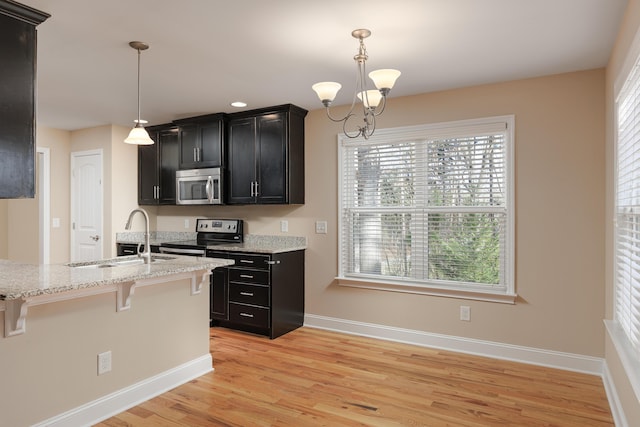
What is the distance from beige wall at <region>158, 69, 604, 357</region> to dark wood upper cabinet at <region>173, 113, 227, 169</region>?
2.02 meters

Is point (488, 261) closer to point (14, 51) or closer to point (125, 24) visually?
point (125, 24)

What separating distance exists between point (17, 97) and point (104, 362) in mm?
1570

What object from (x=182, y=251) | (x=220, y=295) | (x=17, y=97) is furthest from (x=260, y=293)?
(x=17, y=97)

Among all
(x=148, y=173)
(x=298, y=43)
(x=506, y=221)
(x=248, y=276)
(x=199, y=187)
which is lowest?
(x=248, y=276)

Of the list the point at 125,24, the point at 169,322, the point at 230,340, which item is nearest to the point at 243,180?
the point at 230,340

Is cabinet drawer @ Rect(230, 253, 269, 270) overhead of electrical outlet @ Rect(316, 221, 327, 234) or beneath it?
A: beneath

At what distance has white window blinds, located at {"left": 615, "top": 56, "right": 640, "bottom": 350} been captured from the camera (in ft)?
6.73

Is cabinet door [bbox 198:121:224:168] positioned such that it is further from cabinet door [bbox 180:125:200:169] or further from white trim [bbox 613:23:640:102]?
white trim [bbox 613:23:640:102]

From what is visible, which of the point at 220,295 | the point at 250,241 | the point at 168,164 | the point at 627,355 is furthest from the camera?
the point at 168,164

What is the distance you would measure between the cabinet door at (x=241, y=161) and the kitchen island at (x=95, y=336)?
1544mm

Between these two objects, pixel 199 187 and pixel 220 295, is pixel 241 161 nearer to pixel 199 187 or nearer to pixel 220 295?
pixel 199 187

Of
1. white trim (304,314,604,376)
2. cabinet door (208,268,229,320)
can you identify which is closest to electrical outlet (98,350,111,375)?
cabinet door (208,268,229,320)

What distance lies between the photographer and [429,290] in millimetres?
3904

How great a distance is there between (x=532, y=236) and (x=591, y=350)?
96 centimetres
